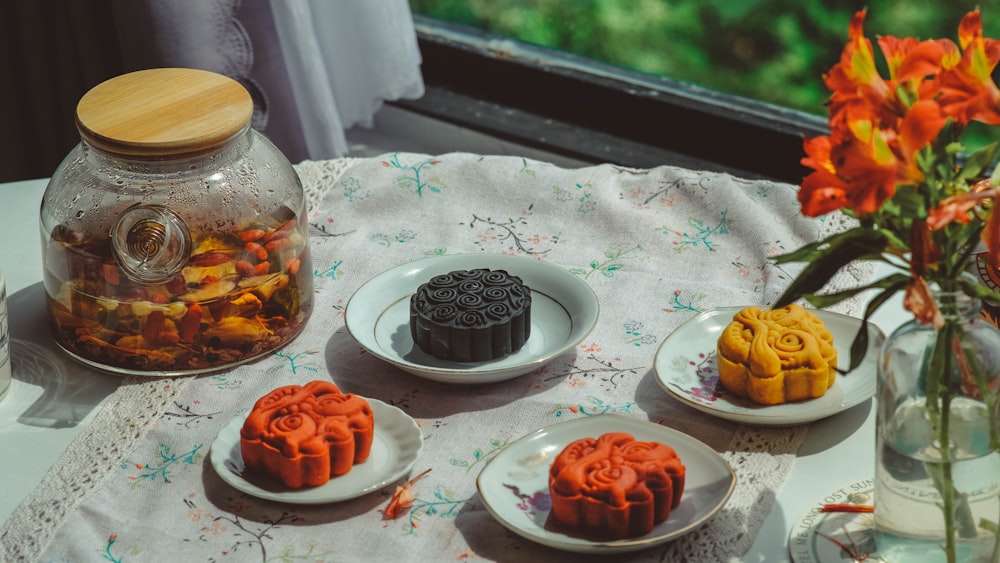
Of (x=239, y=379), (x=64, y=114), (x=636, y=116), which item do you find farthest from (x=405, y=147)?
(x=239, y=379)

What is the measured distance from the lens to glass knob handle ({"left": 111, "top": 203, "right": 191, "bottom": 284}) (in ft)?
2.91

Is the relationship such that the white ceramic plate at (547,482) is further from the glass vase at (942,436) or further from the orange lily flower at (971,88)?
the orange lily flower at (971,88)

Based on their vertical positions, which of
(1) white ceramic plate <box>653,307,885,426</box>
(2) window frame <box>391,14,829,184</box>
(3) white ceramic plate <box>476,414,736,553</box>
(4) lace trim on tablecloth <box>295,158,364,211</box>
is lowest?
(2) window frame <box>391,14,829,184</box>

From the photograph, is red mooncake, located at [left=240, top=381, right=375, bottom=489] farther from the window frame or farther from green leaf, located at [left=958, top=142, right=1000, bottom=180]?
the window frame

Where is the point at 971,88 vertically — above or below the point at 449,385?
above

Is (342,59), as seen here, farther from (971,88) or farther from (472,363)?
(971,88)

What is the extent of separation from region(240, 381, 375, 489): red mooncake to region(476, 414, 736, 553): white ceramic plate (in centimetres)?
10

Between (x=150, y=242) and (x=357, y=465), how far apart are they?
0.78ft

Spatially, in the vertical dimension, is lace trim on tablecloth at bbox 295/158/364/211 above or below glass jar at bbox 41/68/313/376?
below

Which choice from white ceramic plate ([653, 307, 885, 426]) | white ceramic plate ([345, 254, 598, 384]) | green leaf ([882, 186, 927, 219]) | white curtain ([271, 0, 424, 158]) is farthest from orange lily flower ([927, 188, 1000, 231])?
white curtain ([271, 0, 424, 158])

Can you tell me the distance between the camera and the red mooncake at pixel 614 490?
730mm

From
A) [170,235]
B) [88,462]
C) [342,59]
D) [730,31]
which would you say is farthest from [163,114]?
[730,31]

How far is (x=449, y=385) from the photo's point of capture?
941mm

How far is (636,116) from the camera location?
6.73ft
